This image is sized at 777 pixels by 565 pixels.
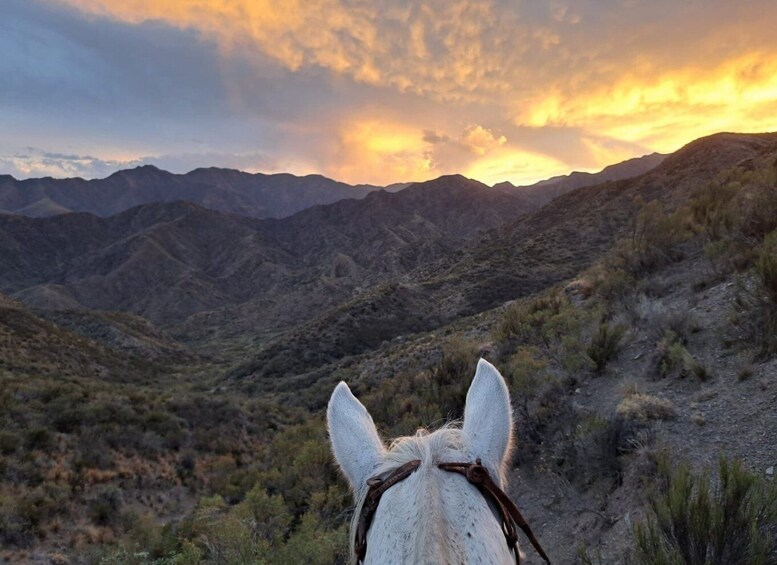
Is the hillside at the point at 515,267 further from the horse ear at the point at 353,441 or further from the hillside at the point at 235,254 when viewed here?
the hillside at the point at 235,254

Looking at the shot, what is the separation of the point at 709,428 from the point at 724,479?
2.10 meters

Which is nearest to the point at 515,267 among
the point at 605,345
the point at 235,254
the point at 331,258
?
the point at 605,345

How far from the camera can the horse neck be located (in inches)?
45.5

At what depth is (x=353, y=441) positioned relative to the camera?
188 cm

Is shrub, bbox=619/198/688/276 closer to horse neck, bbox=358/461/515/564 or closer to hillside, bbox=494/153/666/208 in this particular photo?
horse neck, bbox=358/461/515/564

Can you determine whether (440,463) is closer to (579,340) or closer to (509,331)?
(579,340)

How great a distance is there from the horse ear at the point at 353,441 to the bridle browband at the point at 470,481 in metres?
0.17

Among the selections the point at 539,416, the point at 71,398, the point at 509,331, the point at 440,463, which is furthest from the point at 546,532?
the point at 71,398

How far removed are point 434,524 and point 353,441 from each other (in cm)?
75

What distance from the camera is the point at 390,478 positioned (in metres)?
1.47

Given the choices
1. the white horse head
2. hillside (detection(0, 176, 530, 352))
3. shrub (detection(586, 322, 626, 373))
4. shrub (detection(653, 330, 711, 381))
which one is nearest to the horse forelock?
the white horse head

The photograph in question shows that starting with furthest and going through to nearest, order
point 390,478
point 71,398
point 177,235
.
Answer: point 177,235
point 71,398
point 390,478

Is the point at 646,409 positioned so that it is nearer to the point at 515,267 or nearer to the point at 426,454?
the point at 426,454

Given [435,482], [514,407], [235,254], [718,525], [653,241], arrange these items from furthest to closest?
[235,254]
[653,241]
[514,407]
[718,525]
[435,482]
